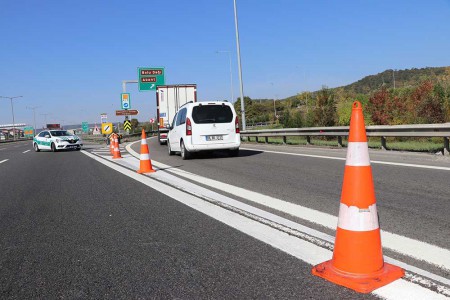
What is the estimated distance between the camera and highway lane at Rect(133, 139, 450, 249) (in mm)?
4129

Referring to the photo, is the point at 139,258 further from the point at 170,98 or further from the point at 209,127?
the point at 170,98

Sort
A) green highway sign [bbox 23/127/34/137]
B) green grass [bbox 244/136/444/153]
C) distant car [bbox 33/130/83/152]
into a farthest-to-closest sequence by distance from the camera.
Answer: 1. green highway sign [bbox 23/127/34/137]
2. distant car [bbox 33/130/83/152]
3. green grass [bbox 244/136/444/153]

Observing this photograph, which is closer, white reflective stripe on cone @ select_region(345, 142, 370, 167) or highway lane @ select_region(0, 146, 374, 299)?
highway lane @ select_region(0, 146, 374, 299)

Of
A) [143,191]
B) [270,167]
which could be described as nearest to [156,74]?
[270,167]

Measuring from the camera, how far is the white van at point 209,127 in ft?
40.9

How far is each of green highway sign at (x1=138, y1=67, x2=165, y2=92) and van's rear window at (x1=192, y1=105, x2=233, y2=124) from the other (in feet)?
68.4

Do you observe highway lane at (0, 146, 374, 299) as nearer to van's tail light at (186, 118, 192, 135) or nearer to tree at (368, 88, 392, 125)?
van's tail light at (186, 118, 192, 135)

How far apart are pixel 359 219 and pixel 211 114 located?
395 inches

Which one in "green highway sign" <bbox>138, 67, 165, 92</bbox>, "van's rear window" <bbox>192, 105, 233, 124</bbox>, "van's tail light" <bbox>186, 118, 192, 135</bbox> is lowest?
"van's tail light" <bbox>186, 118, 192, 135</bbox>

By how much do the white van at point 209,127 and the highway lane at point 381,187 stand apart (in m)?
2.05

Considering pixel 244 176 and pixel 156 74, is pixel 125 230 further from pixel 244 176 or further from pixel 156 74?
pixel 156 74

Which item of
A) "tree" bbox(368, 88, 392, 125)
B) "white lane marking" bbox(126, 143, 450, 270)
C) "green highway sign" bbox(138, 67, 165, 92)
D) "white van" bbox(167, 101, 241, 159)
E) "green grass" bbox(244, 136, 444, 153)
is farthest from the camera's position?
"green highway sign" bbox(138, 67, 165, 92)

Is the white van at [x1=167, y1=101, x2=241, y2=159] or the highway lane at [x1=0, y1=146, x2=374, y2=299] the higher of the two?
the white van at [x1=167, y1=101, x2=241, y2=159]

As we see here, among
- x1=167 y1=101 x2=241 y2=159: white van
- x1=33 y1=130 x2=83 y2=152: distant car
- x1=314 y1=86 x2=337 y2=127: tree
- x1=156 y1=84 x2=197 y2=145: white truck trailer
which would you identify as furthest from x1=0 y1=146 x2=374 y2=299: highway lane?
x1=314 y1=86 x2=337 y2=127: tree
